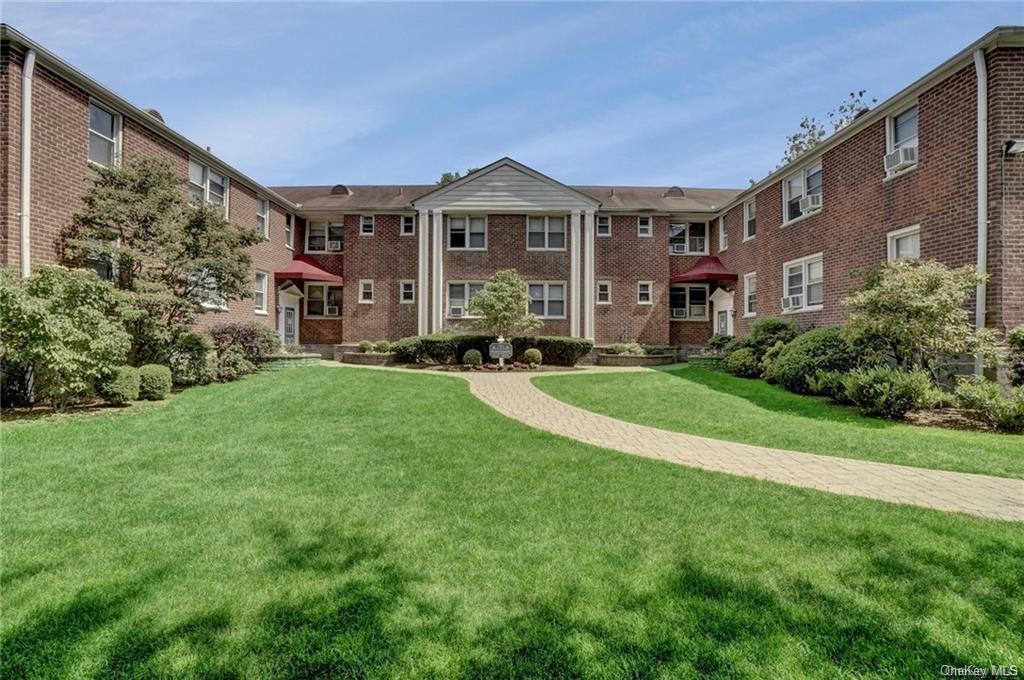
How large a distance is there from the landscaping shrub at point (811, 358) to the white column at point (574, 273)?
393 inches

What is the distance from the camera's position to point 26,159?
10.1 metres

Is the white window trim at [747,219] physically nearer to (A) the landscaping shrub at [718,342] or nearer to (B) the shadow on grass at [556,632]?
(A) the landscaping shrub at [718,342]

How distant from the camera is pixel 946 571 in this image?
3191 millimetres

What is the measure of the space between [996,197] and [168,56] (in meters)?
15.9

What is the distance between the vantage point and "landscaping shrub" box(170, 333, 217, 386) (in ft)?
39.9

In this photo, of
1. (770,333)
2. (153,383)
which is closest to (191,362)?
(153,383)

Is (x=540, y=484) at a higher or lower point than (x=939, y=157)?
lower

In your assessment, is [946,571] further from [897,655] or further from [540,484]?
[540,484]

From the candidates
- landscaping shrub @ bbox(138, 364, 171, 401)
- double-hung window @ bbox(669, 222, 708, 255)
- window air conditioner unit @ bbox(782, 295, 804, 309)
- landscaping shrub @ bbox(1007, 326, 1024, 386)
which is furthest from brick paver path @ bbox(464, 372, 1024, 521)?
double-hung window @ bbox(669, 222, 708, 255)

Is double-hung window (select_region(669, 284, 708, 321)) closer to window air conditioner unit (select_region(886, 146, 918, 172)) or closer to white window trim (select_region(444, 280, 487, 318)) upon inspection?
white window trim (select_region(444, 280, 487, 318))

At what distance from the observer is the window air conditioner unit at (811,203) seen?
15.1 meters

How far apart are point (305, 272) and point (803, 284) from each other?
19154 millimetres

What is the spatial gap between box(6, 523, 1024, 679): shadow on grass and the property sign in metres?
14.6

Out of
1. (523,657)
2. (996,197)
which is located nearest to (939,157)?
(996,197)
